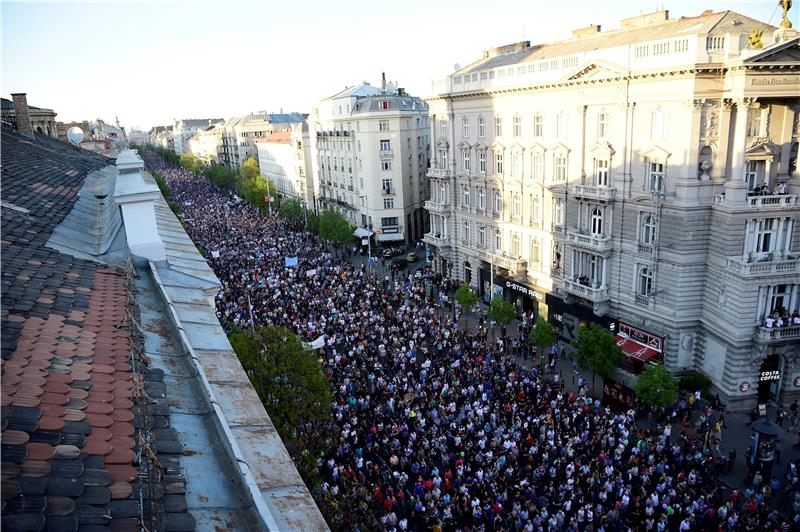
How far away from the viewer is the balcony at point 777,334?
30.3 metres

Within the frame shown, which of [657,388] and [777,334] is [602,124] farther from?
[657,388]

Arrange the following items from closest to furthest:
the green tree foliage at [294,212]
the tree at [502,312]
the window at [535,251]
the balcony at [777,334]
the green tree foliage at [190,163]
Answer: the balcony at [777,334] → the tree at [502,312] → the window at [535,251] → the green tree foliage at [294,212] → the green tree foliage at [190,163]

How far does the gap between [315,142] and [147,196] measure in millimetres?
77067

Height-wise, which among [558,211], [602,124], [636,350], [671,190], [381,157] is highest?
[602,124]

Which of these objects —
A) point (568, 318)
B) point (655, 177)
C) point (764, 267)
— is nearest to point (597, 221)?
point (655, 177)

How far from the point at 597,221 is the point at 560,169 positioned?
4962 mm

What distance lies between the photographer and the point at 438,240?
56.4 metres

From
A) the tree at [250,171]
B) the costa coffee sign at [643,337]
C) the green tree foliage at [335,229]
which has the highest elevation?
the tree at [250,171]

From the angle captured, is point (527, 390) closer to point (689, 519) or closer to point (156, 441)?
point (689, 519)

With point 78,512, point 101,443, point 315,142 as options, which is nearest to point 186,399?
point 101,443

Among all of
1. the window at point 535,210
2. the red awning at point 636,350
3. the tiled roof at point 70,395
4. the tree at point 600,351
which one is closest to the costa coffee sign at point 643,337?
the red awning at point 636,350

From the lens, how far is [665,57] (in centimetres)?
3169

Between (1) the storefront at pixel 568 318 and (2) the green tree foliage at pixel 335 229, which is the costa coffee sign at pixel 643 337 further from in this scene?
(2) the green tree foliage at pixel 335 229

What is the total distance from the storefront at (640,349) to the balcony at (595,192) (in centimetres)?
840
